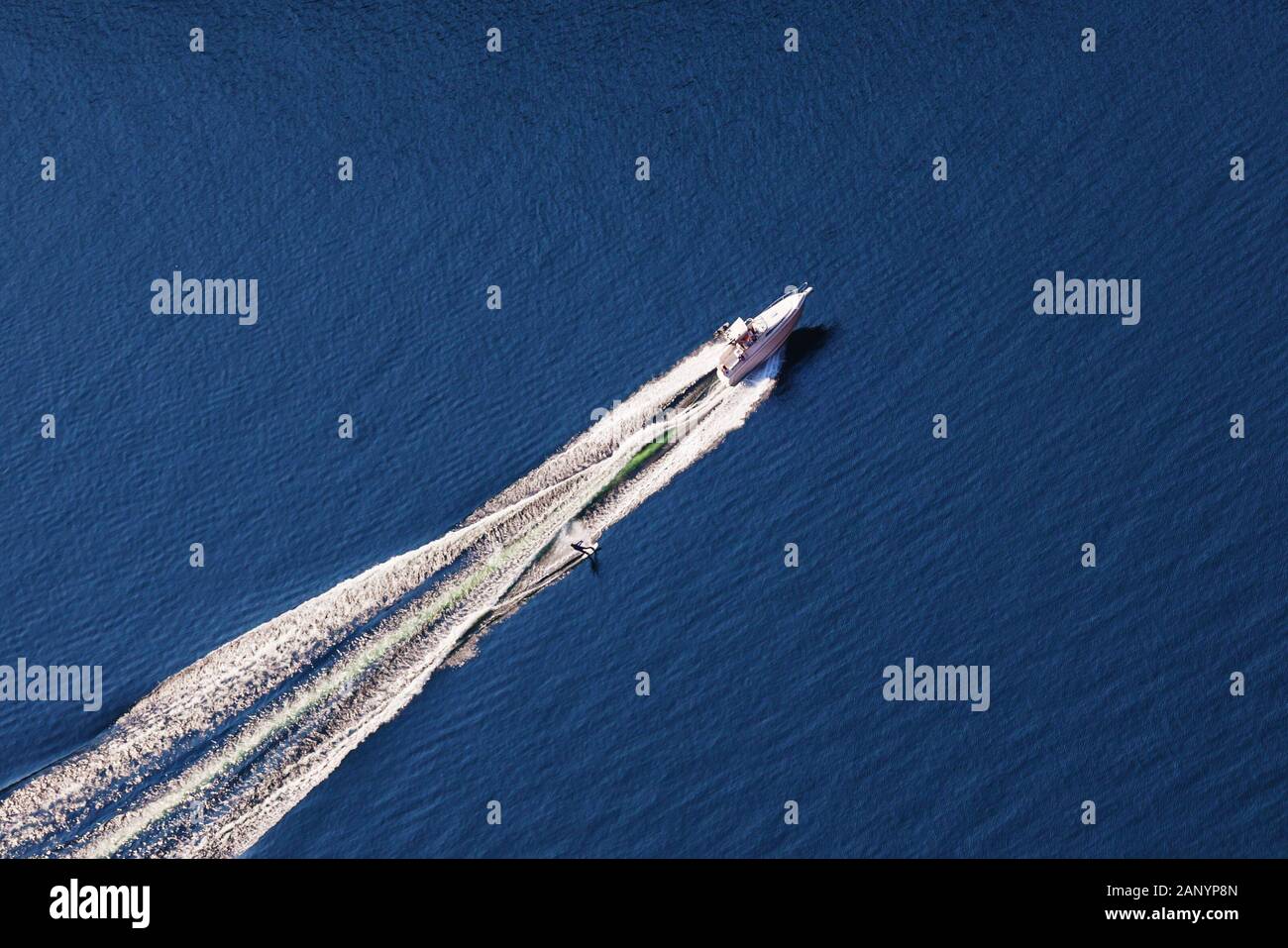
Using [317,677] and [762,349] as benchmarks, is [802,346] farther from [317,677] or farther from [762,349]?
[317,677]

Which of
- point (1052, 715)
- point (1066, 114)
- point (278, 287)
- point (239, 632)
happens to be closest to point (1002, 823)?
point (1052, 715)

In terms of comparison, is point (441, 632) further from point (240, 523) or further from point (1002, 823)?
point (1002, 823)

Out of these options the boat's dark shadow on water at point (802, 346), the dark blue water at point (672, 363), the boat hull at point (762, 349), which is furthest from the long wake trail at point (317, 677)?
the boat's dark shadow on water at point (802, 346)

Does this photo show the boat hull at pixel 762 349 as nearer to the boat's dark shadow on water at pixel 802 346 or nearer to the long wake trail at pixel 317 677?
the boat's dark shadow on water at pixel 802 346

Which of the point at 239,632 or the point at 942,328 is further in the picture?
the point at 942,328

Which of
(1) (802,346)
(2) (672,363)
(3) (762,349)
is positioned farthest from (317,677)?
(1) (802,346)

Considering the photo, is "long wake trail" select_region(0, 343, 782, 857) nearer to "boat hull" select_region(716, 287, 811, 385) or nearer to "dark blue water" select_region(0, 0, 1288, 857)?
"dark blue water" select_region(0, 0, 1288, 857)
